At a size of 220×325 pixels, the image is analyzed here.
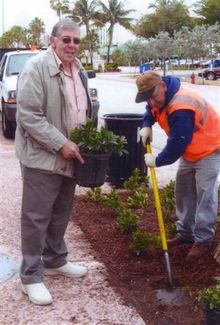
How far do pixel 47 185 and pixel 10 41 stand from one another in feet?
373

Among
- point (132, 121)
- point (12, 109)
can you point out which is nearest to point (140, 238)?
point (132, 121)

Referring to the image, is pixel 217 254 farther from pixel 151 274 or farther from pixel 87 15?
pixel 87 15

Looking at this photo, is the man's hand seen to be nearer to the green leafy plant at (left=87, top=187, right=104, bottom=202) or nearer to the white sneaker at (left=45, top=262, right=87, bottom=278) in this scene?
the white sneaker at (left=45, top=262, right=87, bottom=278)

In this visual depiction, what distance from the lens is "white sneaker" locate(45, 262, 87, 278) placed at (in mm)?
4449

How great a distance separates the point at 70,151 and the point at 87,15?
85333 millimetres

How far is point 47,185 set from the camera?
13.0 feet

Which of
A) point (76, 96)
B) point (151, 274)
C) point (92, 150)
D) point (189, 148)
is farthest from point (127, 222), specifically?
point (76, 96)

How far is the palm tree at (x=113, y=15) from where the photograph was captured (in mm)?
88250

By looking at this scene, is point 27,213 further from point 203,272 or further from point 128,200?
point 128,200

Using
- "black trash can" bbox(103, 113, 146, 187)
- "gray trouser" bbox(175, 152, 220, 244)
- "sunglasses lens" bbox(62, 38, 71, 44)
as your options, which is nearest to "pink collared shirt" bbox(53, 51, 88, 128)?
"sunglasses lens" bbox(62, 38, 71, 44)

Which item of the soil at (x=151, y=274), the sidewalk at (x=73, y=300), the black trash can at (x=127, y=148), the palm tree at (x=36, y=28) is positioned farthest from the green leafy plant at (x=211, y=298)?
the palm tree at (x=36, y=28)

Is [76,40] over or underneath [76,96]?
over

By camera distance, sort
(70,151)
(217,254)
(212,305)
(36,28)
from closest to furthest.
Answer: (212,305), (70,151), (217,254), (36,28)

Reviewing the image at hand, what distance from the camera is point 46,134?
12.3 feet
